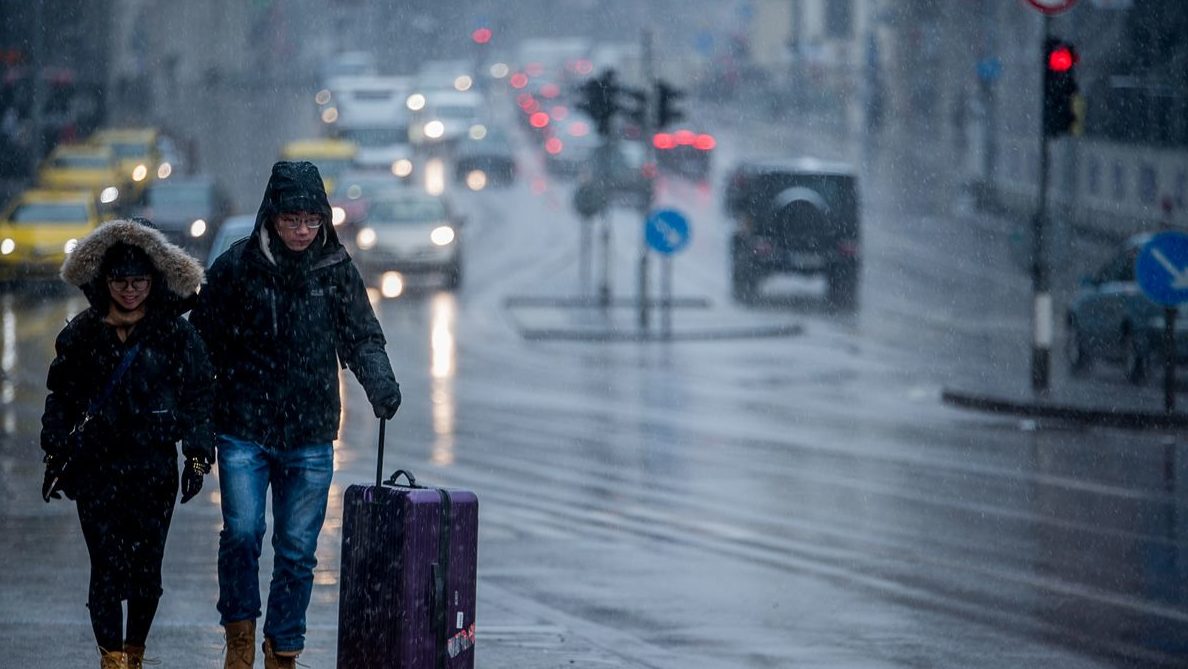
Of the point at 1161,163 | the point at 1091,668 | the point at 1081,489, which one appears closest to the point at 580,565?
the point at 1091,668

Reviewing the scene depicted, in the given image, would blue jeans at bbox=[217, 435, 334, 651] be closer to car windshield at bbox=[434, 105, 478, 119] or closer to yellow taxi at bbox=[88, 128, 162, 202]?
yellow taxi at bbox=[88, 128, 162, 202]

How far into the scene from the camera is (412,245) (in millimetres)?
34562

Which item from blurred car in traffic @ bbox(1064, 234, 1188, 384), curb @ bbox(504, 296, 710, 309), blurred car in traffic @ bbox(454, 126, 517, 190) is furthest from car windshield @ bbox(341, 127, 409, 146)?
blurred car in traffic @ bbox(1064, 234, 1188, 384)

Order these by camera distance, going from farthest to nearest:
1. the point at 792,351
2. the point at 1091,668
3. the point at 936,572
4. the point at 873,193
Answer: the point at 873,193, the point at 792,351, the point at 936,572, the point at 1091,668

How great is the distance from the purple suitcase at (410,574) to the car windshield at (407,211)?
28.5 metres

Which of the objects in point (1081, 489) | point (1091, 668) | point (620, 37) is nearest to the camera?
point (1091, 668)

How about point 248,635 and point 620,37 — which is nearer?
point 248,635

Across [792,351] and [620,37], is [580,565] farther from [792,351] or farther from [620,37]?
[620,37]

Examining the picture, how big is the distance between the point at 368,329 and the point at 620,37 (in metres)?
132

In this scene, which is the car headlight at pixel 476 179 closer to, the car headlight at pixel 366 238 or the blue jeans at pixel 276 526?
the car headlight at pixel 366 238

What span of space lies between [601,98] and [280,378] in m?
23.2

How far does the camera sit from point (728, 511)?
13086 millimetres

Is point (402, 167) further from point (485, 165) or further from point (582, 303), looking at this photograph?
point (582, 303)

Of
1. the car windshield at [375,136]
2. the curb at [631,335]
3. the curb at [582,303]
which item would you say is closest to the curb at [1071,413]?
the curb at [631,335]
